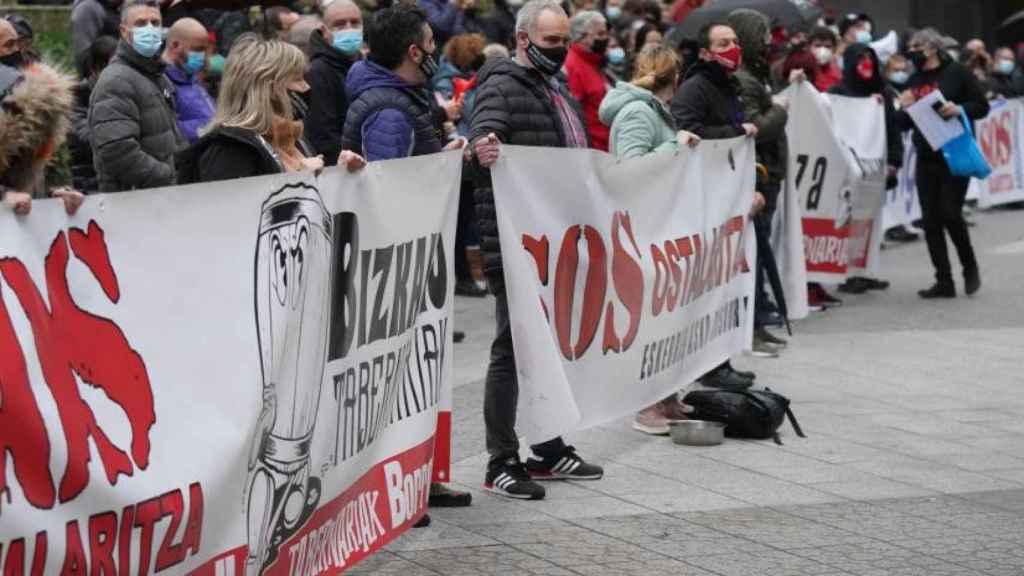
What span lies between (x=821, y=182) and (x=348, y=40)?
15.7ft

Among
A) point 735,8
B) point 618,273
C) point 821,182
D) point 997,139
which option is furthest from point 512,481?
point 997,139

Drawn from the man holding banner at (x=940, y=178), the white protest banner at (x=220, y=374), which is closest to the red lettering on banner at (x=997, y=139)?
the man holding banner at (x=940, y=178)

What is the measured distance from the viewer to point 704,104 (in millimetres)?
10219

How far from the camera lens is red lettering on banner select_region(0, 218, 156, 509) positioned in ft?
13.5

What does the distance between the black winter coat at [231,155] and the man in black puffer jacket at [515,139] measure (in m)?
1.32

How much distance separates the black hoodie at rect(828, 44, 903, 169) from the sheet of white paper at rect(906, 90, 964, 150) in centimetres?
82

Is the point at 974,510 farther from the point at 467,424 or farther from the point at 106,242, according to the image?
the point at 106,242

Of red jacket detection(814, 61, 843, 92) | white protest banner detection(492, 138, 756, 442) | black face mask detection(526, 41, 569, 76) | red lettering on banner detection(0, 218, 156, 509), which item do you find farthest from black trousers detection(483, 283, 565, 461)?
red jacket detection(814, 61, 843, 92)

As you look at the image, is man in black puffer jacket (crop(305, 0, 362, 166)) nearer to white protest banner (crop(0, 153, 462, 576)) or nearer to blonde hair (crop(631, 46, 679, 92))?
blonde hair (crop(631, 46, 679, 92))

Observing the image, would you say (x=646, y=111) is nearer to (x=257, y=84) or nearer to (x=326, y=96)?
(x=326, y=96)

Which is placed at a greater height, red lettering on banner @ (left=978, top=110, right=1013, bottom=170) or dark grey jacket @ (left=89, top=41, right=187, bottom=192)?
dark grey jacket @ (left=89, top=41, right=187, bottom=192)

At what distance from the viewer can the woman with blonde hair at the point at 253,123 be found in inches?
239

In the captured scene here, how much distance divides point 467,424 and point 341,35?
2.36 metres

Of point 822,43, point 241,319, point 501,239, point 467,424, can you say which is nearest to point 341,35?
point 467,424
